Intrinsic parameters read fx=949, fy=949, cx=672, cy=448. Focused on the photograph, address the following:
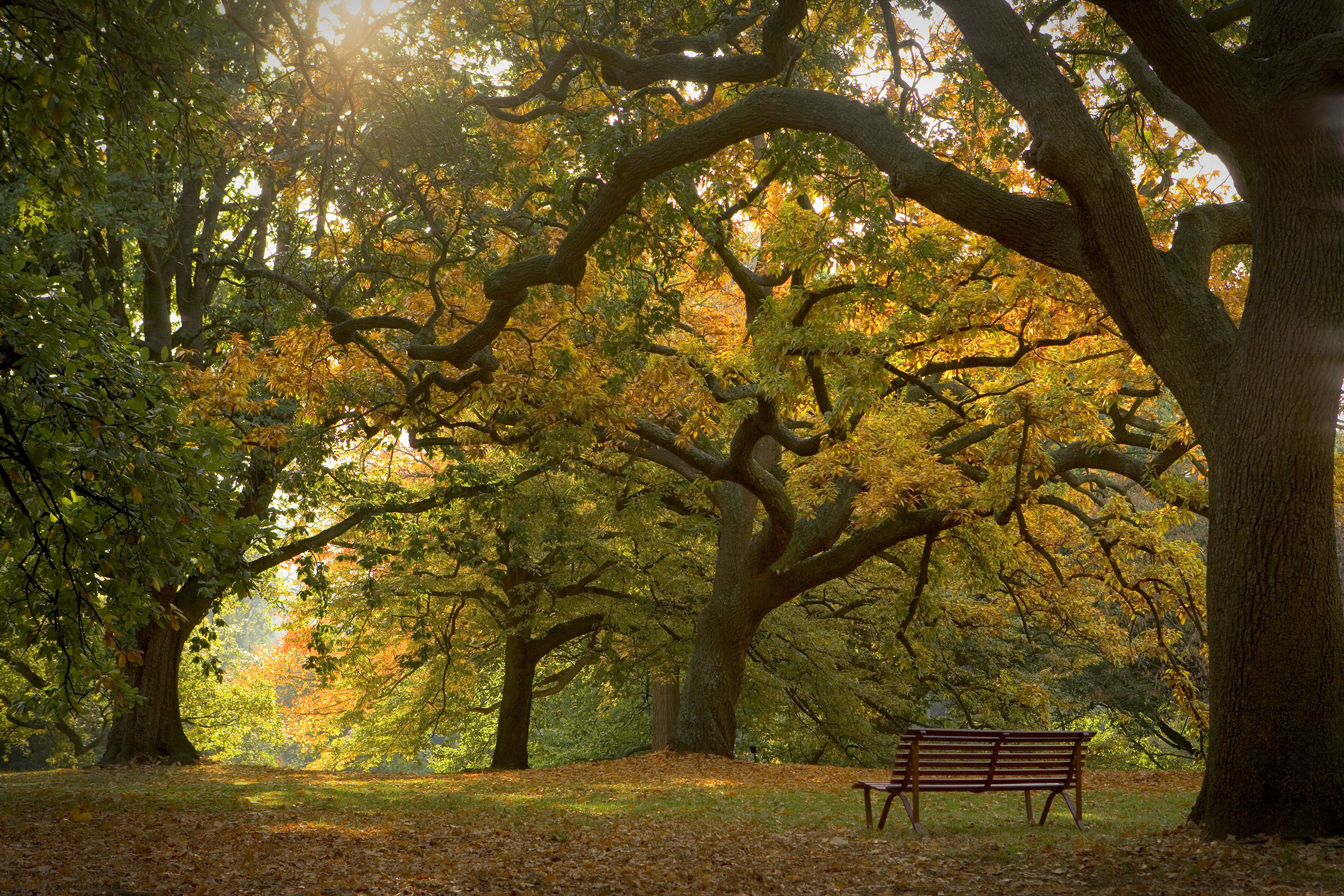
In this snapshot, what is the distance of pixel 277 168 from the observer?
10219 mm

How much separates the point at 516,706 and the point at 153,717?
599 centimetres

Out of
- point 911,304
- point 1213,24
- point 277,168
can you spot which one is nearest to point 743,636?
point 911,304

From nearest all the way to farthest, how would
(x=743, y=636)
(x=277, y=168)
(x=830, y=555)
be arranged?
(x=277, y=168) → (x=830, y=555) → (x=743, y=636)

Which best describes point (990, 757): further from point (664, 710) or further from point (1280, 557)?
point (664, 710)

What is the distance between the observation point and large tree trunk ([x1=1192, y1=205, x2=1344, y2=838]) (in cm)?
541

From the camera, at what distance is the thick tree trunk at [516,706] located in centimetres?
1748

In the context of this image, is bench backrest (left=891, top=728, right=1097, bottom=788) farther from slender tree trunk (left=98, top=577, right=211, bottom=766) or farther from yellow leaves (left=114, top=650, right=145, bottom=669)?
slender tree trunk (left=98, top=577, right=211, bottom=766)

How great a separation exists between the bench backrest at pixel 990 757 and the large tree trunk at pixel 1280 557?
2028 millimetres

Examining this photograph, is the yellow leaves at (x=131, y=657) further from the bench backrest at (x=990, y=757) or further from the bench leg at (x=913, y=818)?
the bench leg at (x=913, y=818)

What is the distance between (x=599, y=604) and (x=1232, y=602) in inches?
496

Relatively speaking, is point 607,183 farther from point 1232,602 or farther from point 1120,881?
point 1120,881

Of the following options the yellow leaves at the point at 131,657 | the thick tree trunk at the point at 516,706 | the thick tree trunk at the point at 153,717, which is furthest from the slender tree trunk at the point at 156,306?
the yellow leaves at the point at 131,657

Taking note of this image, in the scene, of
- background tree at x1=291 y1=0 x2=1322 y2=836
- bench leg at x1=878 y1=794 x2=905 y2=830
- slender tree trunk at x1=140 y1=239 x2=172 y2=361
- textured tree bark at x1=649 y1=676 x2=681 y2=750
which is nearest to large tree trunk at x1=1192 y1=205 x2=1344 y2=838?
background tree at x1=291 y1=0 x2=1322 y2=836

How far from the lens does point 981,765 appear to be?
785cm
